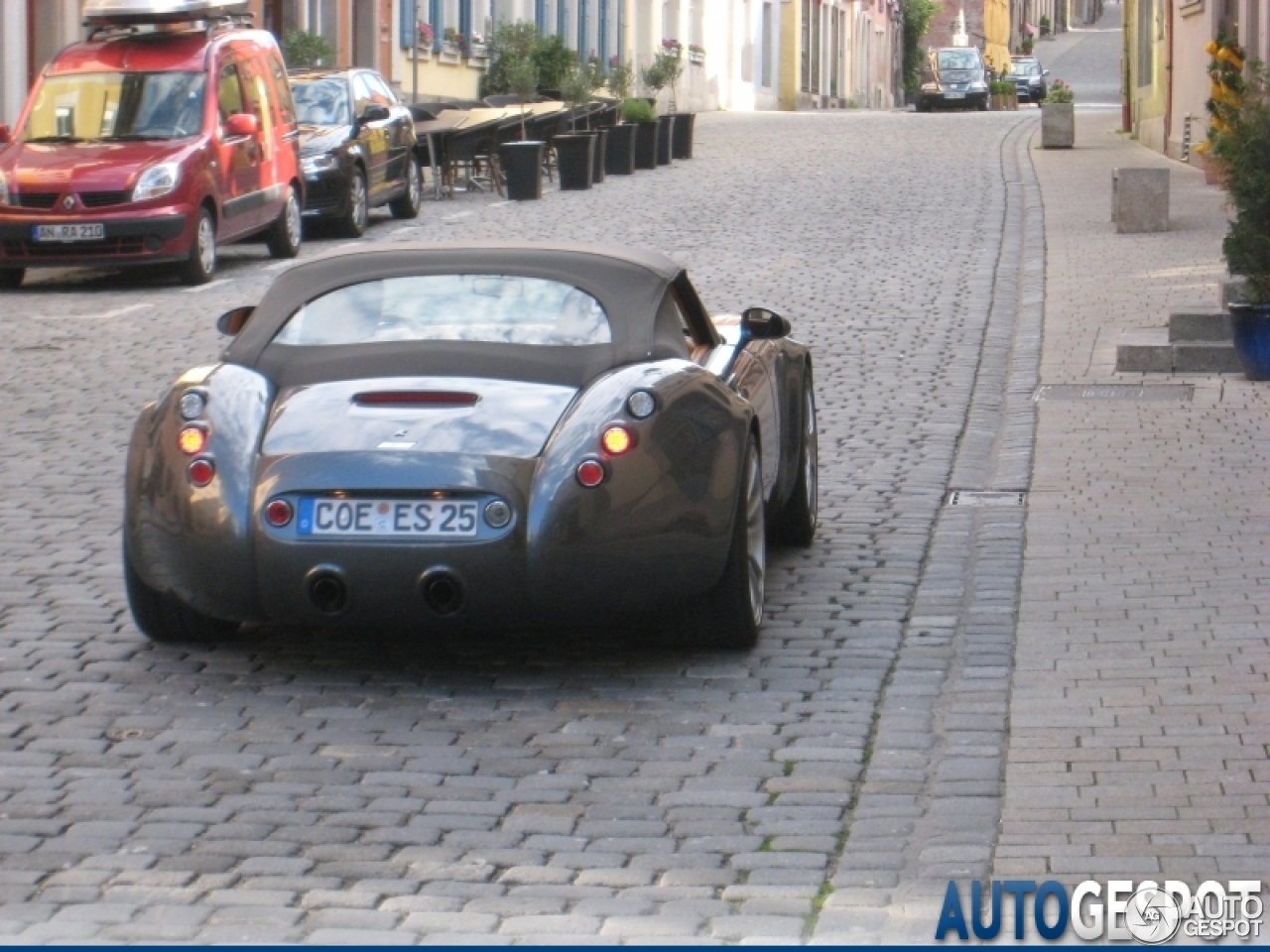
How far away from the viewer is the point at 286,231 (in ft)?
70.7

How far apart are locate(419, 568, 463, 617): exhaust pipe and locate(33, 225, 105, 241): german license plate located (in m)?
12.7

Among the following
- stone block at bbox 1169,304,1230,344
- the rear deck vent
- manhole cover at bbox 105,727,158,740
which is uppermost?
the rear deck vent

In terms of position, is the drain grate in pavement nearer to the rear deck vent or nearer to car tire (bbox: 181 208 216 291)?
the rear deck vent

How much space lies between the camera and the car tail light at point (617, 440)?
6.71 meters

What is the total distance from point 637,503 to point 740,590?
56 centimetres

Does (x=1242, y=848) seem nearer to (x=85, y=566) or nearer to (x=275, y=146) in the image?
(x=85, y=566)

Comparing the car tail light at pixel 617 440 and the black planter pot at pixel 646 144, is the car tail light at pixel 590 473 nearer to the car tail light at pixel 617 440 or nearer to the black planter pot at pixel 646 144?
the car tail light at pixel 617 440

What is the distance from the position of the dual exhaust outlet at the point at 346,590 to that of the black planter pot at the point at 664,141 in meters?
27.0

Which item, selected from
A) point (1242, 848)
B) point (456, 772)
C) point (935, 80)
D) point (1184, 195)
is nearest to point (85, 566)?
point (456, 772)

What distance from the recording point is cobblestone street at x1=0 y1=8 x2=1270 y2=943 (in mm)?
5008

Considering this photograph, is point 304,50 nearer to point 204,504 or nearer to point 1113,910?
point 204,504

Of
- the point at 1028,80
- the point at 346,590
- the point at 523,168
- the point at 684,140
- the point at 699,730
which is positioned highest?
the point at 1028,80

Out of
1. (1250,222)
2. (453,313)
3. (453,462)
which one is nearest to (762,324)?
(453,313)

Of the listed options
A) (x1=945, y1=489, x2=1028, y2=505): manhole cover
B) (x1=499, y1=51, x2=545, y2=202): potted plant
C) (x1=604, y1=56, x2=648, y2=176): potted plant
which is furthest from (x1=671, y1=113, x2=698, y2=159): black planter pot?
(x1=945, y1=489, x2=1028, y2=505): manhole cover
